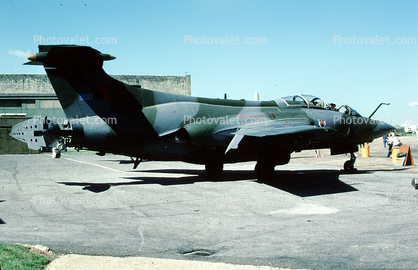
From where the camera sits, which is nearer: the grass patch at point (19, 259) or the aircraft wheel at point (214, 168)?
the grass patch at point (19, 259)

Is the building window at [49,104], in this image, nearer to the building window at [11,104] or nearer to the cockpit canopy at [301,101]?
the building window at [11,104]

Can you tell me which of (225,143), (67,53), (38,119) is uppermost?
(67,53)

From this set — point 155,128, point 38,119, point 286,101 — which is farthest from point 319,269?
point 286,101

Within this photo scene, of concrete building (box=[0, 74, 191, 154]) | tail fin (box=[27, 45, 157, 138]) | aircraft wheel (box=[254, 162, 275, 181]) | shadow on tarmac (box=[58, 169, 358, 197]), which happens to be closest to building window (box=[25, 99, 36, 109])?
concrete building (box=[0, 74, 191, 154])

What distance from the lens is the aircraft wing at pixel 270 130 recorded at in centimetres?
1201

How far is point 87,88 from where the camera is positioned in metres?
12.4

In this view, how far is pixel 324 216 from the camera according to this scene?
28.0 feet

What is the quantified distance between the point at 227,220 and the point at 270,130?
582cm

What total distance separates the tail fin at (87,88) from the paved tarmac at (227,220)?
264 cm

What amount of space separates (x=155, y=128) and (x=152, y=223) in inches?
224

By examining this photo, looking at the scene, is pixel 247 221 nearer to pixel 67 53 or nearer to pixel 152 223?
pixel 152 223

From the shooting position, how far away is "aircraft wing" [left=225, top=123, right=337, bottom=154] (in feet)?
39.4

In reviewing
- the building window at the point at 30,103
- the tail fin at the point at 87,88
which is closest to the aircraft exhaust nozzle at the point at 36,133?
the tail fin at the point at 87,88

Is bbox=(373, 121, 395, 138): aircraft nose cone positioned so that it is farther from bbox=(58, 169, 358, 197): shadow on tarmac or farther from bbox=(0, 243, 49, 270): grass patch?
bbox=(0, 243, 49, 270): grass patch
